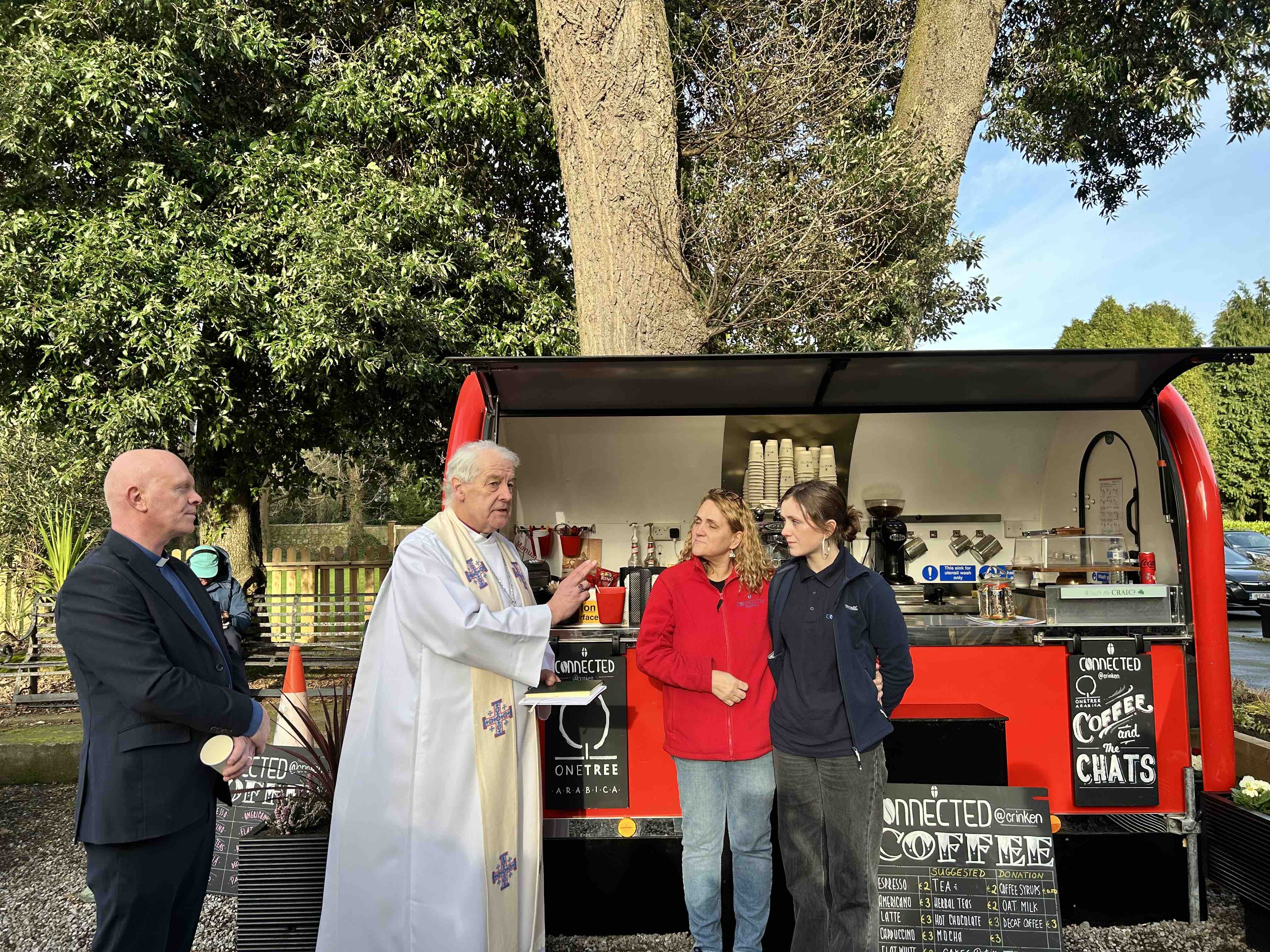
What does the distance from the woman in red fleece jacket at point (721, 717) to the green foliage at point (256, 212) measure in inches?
218

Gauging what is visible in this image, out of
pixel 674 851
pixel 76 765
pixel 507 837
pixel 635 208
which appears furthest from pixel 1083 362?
pixel 76 765

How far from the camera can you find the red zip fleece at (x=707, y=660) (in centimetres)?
335

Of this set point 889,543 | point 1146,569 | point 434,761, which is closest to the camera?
point 434,761

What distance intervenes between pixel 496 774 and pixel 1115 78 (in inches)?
431

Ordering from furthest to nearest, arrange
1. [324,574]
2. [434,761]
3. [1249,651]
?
[1249,651] < [324,574] < [434,761]

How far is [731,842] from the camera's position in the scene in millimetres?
3434

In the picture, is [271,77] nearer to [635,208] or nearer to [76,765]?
[635,208]

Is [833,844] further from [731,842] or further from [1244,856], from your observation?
[1244,856]

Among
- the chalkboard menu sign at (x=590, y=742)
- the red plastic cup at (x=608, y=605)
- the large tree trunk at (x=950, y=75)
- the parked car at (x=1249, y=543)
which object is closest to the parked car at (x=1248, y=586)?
the parked car at (x=1249, y=543)

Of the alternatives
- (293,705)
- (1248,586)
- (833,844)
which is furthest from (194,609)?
(1248,586)

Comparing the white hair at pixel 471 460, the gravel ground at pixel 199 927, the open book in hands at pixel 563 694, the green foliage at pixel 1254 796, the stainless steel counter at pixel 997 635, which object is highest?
the white hair at pixel 471 460

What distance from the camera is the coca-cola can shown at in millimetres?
4820

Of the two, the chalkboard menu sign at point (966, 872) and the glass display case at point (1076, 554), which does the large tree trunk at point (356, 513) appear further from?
the chalkboard menu sign at point (966, 872)

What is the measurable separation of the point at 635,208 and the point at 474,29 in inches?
147
